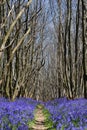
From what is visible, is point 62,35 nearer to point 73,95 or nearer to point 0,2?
Result: point 73,95

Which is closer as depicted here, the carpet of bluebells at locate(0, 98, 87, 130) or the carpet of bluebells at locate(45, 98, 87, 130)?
the carpet of bluebells at locate(0, 98, 87, 130)

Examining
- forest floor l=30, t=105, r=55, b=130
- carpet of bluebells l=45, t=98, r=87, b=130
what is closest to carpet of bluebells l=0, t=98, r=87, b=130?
carpet of bluebells l=45, t=98, r=87, b=130

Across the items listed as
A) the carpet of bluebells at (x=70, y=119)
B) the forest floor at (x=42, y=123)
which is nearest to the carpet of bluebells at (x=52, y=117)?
the carpet of bluebells at (x=70, y=119)

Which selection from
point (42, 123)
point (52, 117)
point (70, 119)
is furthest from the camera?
point (42, 123)

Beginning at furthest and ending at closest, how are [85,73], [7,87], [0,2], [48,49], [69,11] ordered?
1. [48,49]
2. [69,11]
3. [7,87]
4. [85,73]
5. [0,2]

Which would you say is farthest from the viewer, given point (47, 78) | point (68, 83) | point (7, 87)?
point (47, 78)

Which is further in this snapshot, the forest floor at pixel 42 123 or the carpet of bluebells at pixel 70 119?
the forest floor at pixel 42 123

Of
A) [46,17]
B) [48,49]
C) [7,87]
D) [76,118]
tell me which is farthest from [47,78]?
[76,118]

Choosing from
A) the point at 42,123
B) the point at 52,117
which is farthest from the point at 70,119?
the point at 42,123

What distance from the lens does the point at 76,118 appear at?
8227mm

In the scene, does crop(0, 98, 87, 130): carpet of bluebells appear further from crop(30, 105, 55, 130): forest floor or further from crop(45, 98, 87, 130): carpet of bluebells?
crop(30, 105, 55, 130): forest floor

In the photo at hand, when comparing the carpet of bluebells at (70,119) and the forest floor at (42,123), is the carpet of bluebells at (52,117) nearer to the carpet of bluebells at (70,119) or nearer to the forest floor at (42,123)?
the carpet of bluebells at (70,119)

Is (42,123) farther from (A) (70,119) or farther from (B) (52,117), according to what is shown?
(A) (70,119)

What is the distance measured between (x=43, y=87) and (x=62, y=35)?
53.6 meters
